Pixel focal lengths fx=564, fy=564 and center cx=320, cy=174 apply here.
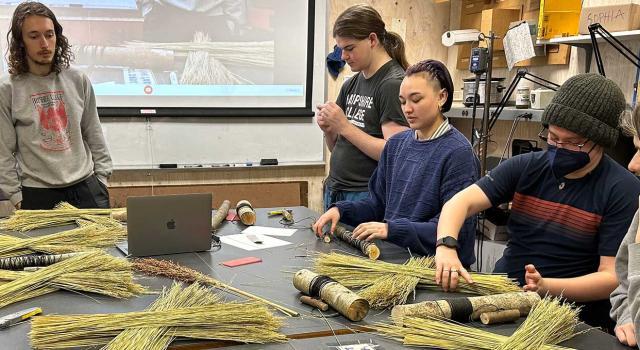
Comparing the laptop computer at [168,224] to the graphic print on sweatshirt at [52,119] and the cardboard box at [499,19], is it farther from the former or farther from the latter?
the cardboard box at [499,19]

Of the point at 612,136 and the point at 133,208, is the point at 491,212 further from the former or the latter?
the point at 133,208

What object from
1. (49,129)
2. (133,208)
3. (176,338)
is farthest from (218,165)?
(176,338)

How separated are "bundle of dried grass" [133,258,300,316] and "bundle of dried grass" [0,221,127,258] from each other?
31 centimetres

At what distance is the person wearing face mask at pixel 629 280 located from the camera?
1.35m

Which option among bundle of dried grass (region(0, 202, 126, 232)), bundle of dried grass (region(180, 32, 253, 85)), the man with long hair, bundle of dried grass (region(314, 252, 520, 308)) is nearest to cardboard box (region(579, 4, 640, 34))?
bundle of dried grass (region(314, 252, 520, 308))

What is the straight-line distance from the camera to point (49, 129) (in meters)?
3.04

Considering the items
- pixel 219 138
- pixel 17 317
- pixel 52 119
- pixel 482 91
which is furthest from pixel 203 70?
pixel 17 317

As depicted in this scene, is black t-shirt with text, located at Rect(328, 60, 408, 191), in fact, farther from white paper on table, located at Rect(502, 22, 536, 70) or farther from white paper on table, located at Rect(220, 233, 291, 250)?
white paper on table, located at Rect(502, 22, 536, 70)

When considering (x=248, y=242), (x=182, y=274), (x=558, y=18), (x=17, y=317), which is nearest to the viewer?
(x=17, y=317)

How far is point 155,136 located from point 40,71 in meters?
1.43

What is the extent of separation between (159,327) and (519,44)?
3.02 m

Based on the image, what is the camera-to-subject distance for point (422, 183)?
→ 7.41ft

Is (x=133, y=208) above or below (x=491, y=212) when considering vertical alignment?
above

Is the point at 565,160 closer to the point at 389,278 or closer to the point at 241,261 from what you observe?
the point at 389,278
